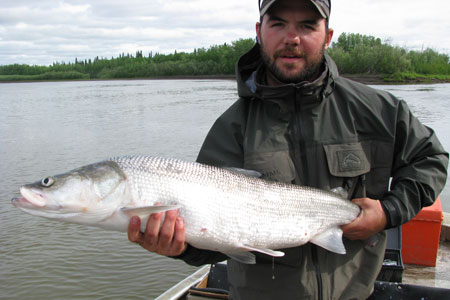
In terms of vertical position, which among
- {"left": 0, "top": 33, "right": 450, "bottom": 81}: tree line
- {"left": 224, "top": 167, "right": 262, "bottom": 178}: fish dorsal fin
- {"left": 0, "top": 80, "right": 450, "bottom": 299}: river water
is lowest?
{"left": 0, "top": 80, "right": 450, "bottom": 299}: river water

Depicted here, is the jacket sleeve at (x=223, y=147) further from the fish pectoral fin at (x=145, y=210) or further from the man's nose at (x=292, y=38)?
the man's nose at (x=292, y=38)

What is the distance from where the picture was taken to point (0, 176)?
39.4 ft

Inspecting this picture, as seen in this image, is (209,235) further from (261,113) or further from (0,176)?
(0,176)

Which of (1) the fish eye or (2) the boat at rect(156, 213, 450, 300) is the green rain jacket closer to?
(1) the fish eye

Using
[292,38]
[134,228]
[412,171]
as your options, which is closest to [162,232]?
[134,228]

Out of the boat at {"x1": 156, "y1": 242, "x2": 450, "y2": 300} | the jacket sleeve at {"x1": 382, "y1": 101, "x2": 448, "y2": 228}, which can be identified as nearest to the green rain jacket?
the jacket sleeve at {"x1": 382, "y1": 101, "x2": 448, "y2": 228}

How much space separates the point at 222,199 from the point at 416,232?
10.4ft

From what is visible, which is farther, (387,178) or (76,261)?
(76,261)

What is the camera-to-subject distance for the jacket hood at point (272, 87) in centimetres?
250

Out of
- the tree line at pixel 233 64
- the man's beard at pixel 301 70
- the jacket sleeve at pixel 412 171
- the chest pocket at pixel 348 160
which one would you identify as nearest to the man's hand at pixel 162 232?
the chest pocket at pixel 348 160

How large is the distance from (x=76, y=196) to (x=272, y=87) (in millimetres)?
1381

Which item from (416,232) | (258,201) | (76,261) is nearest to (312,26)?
(258,201)

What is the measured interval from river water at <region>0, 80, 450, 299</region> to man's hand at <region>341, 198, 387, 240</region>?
4859 mm

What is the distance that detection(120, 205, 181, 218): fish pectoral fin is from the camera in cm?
231
